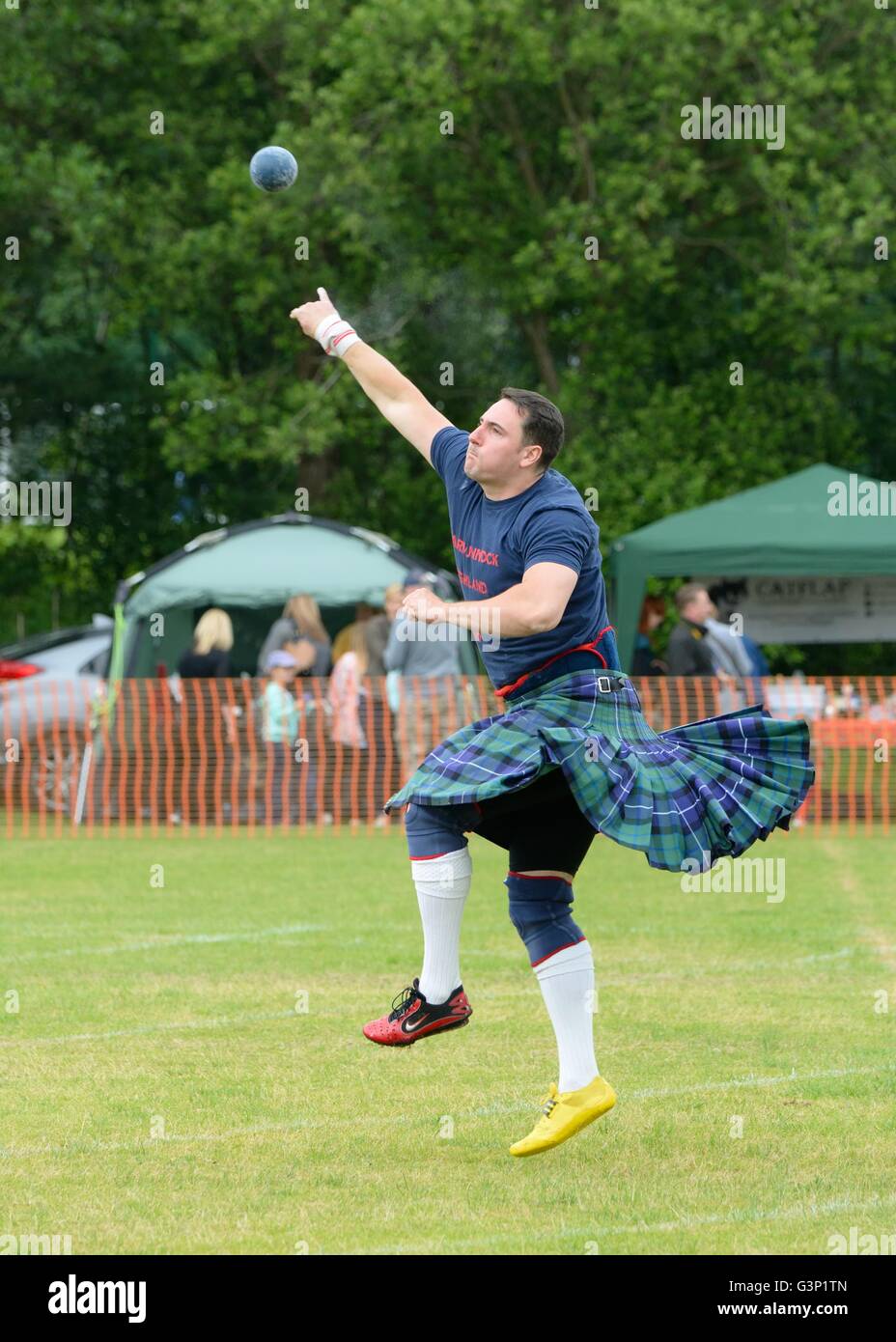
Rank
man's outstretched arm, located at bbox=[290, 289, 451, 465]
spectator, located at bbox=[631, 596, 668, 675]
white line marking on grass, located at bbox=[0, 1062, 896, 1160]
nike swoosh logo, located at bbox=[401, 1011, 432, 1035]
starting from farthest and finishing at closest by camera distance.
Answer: spectator, located at bbox=[631, 596, 668, 675] → man's outstretched arm, located at bbox=[290, 289, 451, 465] → nike swoosh logo, located at bbox=[401, 1011, 432, 1035] → white line marking on grass, located at bbox=[0, 1062, 896, 1160]

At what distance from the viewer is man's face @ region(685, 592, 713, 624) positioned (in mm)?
13102

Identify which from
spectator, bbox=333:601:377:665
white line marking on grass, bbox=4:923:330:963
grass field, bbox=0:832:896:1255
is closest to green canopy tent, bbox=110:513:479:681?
spectator, bbox=333:601:377:665

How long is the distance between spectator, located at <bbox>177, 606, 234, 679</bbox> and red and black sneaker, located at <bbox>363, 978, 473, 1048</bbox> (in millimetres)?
9020

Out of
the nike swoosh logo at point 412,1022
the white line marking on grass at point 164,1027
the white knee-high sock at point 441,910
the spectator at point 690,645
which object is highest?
the spectator at point 690,645

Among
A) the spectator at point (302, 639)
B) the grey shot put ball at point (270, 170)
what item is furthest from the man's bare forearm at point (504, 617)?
the spectator at point (302, 639)

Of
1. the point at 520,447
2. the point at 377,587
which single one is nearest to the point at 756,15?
the point at 377,587

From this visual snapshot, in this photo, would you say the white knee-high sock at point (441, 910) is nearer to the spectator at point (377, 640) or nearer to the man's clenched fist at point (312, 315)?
the man's clenched fist at point (312, 315)

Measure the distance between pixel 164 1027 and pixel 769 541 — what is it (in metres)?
A: 8.67

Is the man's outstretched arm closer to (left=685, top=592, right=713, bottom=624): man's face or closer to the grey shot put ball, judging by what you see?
the grey shot put ball

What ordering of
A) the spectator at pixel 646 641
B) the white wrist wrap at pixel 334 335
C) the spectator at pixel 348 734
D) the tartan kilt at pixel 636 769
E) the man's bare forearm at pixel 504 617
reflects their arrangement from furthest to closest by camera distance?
the spectator at pixel 646 641 < the spectator at pixel 348 734 < the white wrist wrap at pixel 334 335 < the tartan kilt at pixel 636 769 < the man's bare forearm at pixel 504 617

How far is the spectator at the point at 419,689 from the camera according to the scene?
1278 cm

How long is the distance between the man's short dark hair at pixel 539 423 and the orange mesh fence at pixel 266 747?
8215mm

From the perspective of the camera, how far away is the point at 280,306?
20.0m
